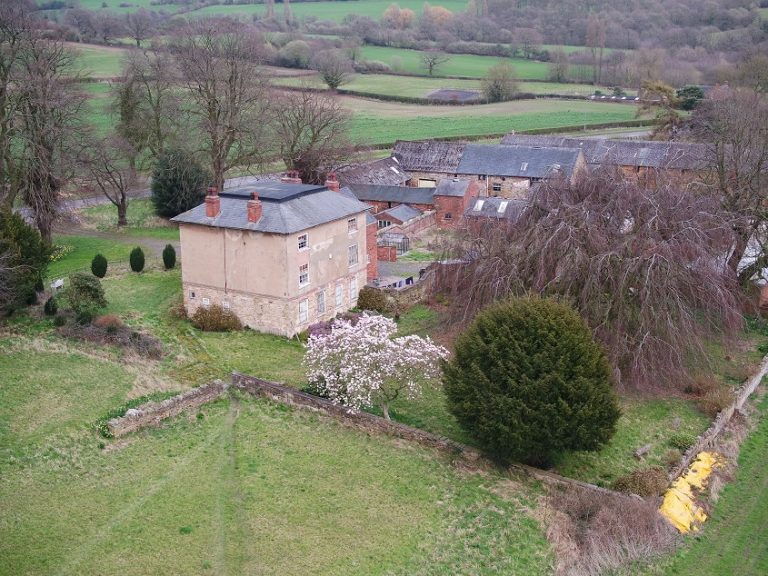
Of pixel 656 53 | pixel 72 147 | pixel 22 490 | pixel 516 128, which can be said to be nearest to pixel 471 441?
pixel 22 490

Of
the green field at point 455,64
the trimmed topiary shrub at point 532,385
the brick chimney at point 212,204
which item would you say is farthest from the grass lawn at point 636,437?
the green field at point 455,64

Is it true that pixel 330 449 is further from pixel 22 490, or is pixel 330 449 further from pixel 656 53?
pixel 656 53

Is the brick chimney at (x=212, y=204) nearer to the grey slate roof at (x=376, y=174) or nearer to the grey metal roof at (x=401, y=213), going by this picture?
the grey metal roof at (x=401, y=213)

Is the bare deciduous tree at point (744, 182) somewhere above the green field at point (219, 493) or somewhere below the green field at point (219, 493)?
above

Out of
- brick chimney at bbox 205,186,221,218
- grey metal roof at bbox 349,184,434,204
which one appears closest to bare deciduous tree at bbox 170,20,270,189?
grey metal roof at bbox 349,184,434,204

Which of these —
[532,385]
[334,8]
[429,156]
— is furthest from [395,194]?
[334,8]

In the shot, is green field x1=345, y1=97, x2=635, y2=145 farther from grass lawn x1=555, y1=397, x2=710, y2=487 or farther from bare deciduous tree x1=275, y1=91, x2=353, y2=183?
grass lawn x1=555, y1=397, x2=710, y2=487

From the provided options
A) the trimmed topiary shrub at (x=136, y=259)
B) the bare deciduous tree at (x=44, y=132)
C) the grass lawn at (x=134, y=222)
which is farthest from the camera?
the grass lawn at (x=134, y=222)
